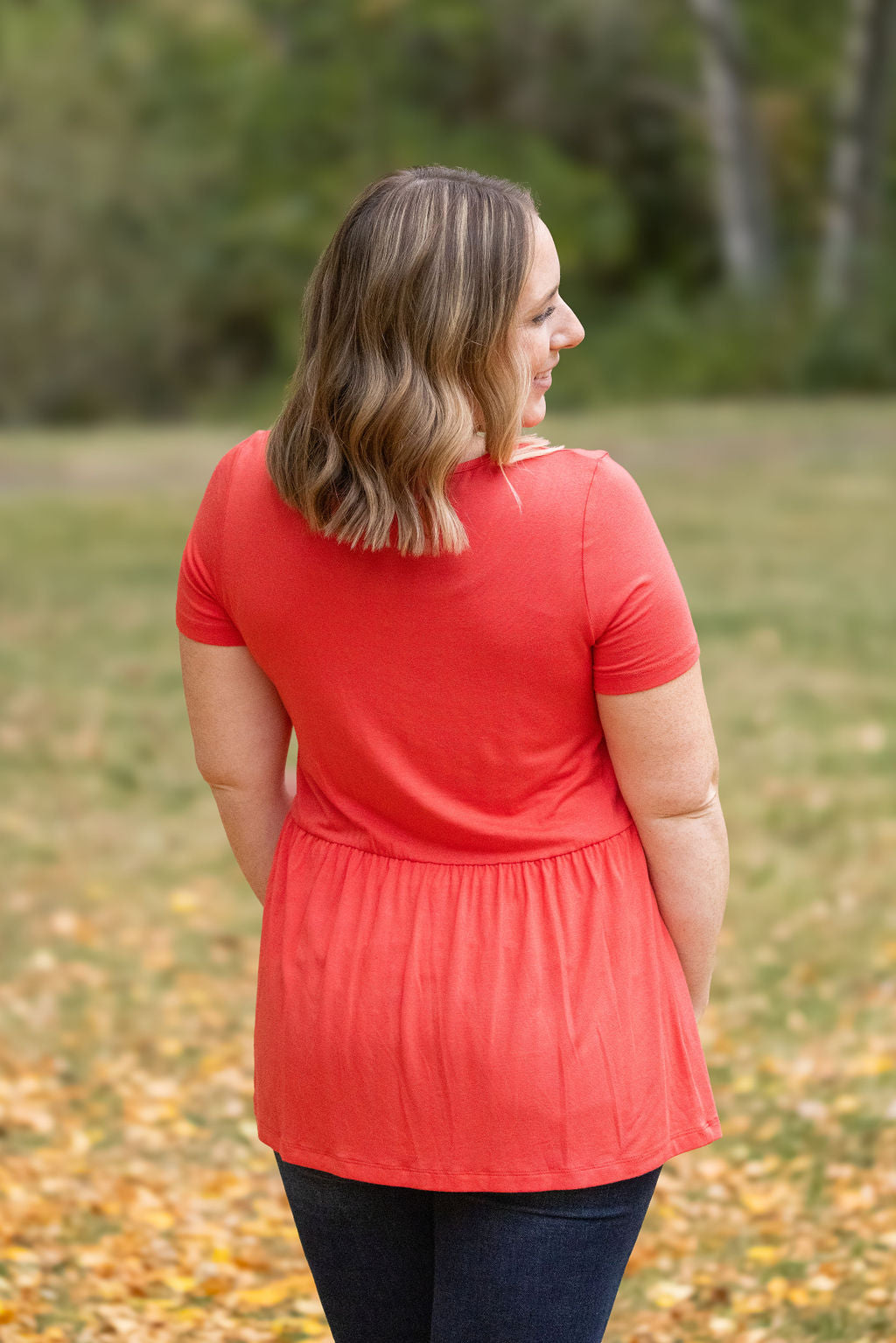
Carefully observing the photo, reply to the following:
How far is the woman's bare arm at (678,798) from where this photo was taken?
1701mm

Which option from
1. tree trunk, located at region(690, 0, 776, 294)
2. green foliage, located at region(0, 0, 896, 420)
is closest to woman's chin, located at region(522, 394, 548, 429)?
green foliage, located at region(0, 0, 896, 420)

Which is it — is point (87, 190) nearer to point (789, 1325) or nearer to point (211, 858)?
point (211, 858)

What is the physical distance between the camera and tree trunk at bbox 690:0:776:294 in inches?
1039

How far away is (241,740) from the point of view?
198 centimetres

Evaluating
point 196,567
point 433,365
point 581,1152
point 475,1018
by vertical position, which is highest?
point 433,365

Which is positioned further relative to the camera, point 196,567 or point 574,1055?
point 196,567

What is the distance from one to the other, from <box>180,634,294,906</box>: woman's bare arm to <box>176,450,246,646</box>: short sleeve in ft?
0.07

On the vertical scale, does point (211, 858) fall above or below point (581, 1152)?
below

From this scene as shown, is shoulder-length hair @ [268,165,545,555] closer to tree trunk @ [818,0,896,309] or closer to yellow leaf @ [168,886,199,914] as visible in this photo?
yellow leaf @ [168,886,199,914]

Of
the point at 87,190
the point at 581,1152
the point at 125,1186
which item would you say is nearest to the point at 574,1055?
the point at 581,1152

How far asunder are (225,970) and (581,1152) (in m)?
4.05

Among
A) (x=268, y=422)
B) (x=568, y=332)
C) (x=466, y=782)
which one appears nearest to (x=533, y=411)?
(x=568, y=332)

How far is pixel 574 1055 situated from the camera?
5.59ft

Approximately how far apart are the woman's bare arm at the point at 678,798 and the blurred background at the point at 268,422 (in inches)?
78.5
